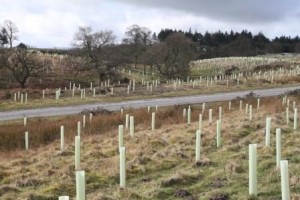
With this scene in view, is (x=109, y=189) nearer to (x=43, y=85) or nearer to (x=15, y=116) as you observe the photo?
(x=15, y=116)

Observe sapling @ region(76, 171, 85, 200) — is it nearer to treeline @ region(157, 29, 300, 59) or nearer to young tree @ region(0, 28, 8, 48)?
young tree @ region(0, 28, 8, 48)

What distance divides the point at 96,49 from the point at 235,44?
92316 mm

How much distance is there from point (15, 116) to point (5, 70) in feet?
108

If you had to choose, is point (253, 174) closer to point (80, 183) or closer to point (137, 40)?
point (80, 183)

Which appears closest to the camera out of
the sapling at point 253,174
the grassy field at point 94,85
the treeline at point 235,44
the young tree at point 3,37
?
the sapling at point 253,174

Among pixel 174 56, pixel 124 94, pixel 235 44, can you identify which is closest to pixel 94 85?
pixel 174 56

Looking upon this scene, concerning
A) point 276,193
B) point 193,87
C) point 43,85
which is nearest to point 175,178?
point 276,193

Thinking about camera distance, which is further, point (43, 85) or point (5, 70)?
point (5, 70)

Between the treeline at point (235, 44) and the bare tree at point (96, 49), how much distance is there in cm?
6915

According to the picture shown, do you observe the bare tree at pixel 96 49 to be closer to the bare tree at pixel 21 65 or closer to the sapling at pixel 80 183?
the bare tree at pixel 21 65

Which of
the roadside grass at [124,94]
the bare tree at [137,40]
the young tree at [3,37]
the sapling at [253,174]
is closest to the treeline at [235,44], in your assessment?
the bare tree at [137,40]

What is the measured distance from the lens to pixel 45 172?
12.3 meters

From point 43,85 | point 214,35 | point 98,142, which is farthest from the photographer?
point 214,35

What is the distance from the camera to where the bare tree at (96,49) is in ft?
220
